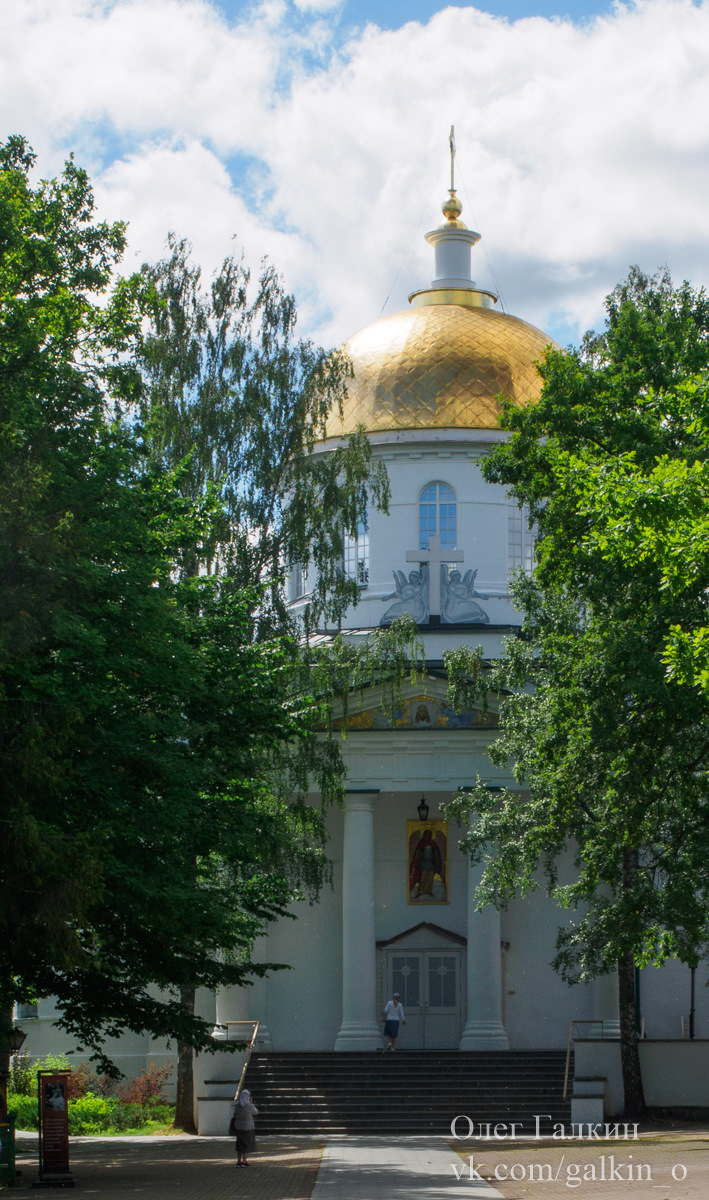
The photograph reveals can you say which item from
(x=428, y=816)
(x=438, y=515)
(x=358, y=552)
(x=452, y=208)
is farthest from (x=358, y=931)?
(x=452, y=208)

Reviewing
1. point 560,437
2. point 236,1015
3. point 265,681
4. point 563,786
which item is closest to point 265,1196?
point 265,681

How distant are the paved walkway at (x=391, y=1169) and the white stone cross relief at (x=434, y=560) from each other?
13.1 m

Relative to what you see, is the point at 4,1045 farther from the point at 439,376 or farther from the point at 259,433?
the point at 439,376

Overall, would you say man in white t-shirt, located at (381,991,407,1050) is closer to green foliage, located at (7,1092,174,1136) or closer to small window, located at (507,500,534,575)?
green foliage, located at (7,1092,174,1136)

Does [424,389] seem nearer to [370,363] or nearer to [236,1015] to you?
[370,363]

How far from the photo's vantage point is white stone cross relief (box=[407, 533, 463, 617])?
1342 inches

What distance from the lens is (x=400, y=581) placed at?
118 feet

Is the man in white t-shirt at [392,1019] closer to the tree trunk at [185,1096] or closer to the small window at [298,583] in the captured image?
the tree trunk at [185,1096]

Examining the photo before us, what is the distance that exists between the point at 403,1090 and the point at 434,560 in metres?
11.6

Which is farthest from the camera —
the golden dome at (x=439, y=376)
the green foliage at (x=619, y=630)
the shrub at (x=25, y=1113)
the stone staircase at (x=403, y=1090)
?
the golden dome at (x=439, y=376)

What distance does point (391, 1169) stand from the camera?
1928 cm

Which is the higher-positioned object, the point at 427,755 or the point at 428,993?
the point at 427,755

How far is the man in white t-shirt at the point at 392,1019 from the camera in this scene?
99.9 feet

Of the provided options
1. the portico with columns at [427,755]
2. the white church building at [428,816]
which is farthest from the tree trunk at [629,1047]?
the portico with columns at [427,755]
